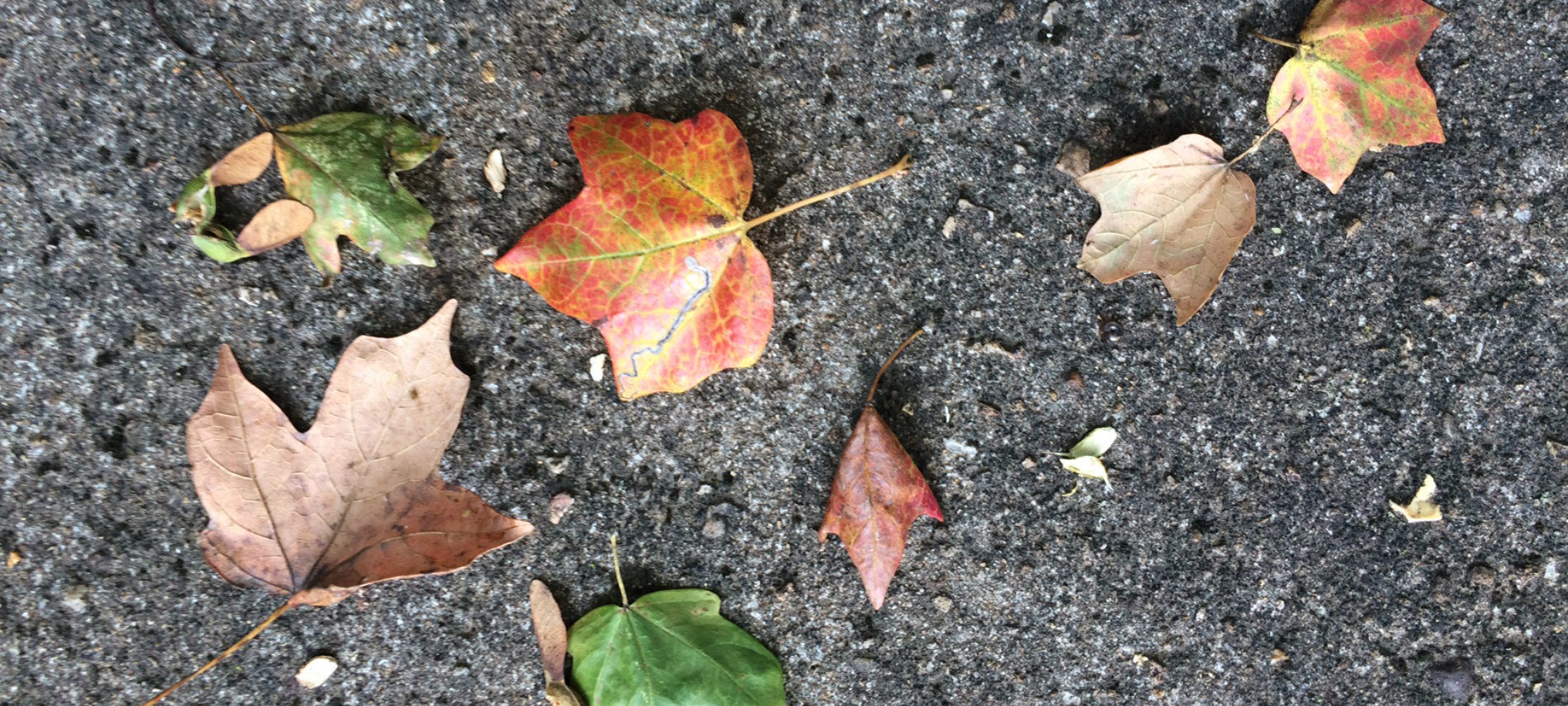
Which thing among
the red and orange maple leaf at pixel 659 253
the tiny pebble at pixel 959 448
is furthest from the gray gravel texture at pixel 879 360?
the red and orange maple leaf at pixel 659 253

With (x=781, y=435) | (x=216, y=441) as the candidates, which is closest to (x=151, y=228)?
(x=216, y=441)

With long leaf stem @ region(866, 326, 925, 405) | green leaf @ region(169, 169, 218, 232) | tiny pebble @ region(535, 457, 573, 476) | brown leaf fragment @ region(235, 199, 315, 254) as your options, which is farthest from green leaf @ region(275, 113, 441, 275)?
long leaf stem @ region(866, 326, 925, 405)

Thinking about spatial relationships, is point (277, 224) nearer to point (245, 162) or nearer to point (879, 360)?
point (245, 162)

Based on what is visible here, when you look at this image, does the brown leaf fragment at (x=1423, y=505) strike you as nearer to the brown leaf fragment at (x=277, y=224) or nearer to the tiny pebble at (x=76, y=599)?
the brown leaf fragment at (x=277, y=224)

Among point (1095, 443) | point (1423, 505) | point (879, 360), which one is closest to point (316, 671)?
point (879, 360)

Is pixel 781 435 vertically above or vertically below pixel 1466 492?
above

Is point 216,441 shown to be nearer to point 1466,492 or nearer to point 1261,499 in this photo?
point 1261,499

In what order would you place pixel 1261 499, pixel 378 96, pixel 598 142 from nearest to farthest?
pixel 598 142 < pixel 378 96 < pixel 1261 499

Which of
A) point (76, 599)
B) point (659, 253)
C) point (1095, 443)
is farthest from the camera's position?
point (1095, 443)
